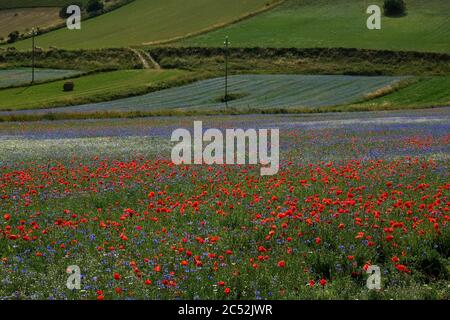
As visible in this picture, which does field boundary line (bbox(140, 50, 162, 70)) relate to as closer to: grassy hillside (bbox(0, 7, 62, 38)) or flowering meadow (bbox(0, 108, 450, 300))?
grassy hillside (bbox(0, 7, 62, 38))

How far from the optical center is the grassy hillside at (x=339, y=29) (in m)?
→ 88.6

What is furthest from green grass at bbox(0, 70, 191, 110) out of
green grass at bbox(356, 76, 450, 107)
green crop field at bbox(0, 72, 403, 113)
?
green grass at bbox(356, 76, 450, 107)

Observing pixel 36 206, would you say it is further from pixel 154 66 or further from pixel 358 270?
pixel 154 66

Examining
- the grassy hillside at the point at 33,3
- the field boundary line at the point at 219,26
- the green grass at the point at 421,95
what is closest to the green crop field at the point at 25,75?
the field boundary line at the point at 219,26

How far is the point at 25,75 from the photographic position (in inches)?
3332

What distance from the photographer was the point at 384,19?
104 m

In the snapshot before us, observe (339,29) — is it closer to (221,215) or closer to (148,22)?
(148,22)

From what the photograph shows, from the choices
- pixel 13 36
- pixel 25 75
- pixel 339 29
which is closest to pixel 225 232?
pixel 25 75

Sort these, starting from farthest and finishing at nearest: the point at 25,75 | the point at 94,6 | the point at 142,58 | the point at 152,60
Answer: the point at 94,6 < the point at 142,58 < the point at 152,60 < the point at 25,75

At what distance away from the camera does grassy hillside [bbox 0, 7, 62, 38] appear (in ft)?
403

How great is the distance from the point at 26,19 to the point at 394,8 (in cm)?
6951

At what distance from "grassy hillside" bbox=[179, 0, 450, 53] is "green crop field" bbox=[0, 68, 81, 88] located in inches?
742
